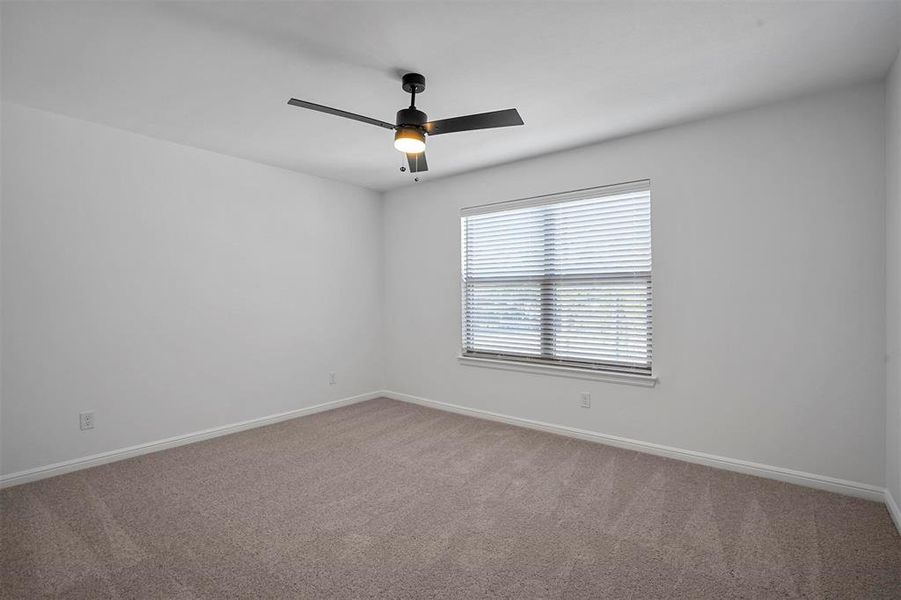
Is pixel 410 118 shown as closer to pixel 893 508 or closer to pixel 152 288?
pixel 152 288

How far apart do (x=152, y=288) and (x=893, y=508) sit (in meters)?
5.12

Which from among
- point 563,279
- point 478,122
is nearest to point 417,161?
point 478,122

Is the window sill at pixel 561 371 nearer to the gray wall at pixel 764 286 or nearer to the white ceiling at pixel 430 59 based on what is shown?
the gray wall at pixel 764 286

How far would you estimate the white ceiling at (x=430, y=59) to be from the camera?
1.99m

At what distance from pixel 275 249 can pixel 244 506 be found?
2.52m

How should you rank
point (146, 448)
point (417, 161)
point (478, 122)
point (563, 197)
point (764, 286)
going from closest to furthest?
point (478, 122)
point (417, 161)
point (764, 286)
point (146, 448)
point (563, 197)

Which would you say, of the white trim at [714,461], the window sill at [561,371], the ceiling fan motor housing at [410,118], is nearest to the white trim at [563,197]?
the window sill at [561,371]

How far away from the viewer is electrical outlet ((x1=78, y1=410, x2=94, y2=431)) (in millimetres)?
3180

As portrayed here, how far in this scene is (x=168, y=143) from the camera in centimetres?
360

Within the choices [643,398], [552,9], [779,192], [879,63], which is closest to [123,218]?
[552,9]

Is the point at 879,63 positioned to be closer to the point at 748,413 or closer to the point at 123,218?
the point at 748,413

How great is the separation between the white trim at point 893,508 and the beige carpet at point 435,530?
2.0 inches

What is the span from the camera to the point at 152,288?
3539 millimetres

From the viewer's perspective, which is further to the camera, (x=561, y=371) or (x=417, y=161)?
(x=561, y=371)
